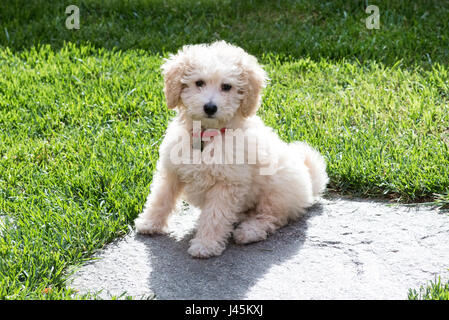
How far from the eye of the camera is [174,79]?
158 inches

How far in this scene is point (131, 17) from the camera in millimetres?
8094

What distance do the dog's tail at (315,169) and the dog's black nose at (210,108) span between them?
112 cm

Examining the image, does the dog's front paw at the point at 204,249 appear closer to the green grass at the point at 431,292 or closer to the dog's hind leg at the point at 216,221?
the dog's hind leg at the point at 216,221

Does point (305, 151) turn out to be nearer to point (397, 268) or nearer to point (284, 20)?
point (397, 268)

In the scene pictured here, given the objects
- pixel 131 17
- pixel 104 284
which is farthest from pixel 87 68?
pixel 104 284

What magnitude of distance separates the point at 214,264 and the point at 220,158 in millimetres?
648

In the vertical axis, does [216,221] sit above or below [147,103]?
below

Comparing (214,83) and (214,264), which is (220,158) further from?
(214,264)

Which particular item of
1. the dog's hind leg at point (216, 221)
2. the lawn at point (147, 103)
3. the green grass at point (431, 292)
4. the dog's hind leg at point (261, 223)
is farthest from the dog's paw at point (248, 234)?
the green grass at point (431, 292)

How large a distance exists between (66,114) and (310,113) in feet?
7.29

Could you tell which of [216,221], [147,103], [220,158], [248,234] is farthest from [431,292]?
[147,103]

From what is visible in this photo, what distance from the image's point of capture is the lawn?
14.3 ft

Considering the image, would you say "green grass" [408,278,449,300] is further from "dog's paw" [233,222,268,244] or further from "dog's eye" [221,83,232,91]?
"dog's eye" [221,83,232,91]

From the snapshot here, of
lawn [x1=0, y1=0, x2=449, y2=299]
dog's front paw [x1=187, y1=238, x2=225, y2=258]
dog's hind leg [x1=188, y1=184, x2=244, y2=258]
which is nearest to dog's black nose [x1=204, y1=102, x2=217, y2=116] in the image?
dog's hind leg [x1=188, y1=184, x2=244, y2=258]
